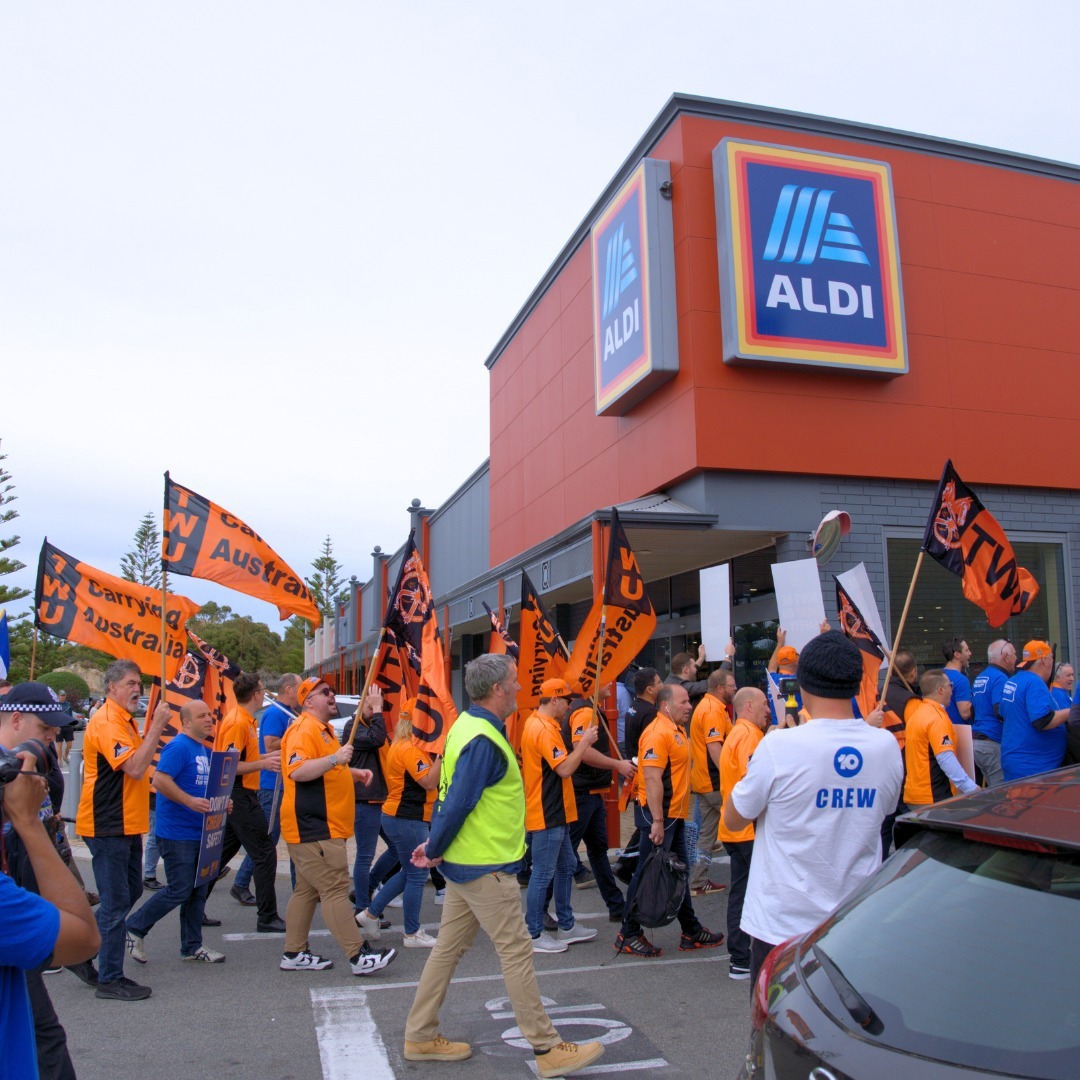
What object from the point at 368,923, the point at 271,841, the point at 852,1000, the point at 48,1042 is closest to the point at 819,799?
the point at 852,1000

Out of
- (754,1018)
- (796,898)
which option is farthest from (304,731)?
(754,1018)

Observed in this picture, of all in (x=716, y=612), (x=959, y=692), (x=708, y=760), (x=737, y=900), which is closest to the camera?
(x=737, y=900)

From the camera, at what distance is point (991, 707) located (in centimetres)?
898

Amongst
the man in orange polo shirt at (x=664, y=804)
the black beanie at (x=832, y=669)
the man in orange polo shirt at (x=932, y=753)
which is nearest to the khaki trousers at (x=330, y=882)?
the man in orange polo shirt at (x=664, y=804)

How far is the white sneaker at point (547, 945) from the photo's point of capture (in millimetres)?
7012

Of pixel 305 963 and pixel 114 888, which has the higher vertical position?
pixel 114 888

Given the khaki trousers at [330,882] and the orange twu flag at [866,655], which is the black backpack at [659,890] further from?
the orange twu flag at [866,655]

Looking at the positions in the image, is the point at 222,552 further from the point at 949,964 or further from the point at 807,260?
the point at 807,260

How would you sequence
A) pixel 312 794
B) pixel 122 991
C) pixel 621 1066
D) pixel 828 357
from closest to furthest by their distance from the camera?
pixel 621 1066, pixel 122 991, pixel 312 794, pixel 828 357

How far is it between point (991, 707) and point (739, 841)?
406 cm

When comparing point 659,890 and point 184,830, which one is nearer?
point 659,890

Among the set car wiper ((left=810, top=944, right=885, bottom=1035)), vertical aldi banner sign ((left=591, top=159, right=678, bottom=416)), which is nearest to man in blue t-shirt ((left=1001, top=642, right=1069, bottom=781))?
vertical aldi banner sign ((left=591, top=159, right=678, bottom=416))

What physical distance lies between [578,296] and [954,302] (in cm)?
585

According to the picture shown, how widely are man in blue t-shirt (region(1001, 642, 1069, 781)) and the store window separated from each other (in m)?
4.39
